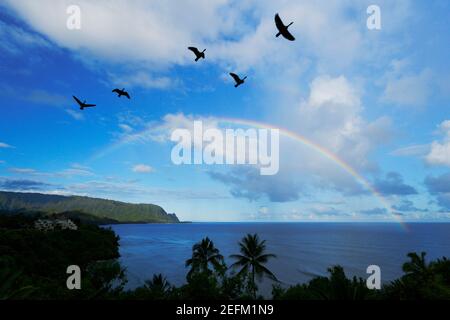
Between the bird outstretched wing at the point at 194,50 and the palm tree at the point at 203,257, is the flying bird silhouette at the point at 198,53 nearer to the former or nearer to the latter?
the bird outstretched wing at the point at 194,50

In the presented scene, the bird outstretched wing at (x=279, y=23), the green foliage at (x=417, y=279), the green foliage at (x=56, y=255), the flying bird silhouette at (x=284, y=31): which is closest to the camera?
Result: the bird outstretched wing at (x=279, y=23)

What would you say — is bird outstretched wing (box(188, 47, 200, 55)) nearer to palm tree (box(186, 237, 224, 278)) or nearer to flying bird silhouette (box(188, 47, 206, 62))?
flying bird silhouette (box(188, 47, 206, 62))

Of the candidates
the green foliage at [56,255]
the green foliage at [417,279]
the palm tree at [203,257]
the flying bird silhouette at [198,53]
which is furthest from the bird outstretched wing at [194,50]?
the palm tree at [203,257]

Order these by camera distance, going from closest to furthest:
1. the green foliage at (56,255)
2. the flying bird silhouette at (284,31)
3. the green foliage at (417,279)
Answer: the flying bird silhouette at (284,31), the green foliage at (417,279), the green foliage at (56,255)

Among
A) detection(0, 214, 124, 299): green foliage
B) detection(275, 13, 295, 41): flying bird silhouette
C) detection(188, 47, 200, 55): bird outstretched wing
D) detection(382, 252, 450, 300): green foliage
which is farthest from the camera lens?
detection(0, 214, 124, 299): green foliage

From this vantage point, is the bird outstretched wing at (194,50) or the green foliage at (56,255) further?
the green foliage at (56,255)

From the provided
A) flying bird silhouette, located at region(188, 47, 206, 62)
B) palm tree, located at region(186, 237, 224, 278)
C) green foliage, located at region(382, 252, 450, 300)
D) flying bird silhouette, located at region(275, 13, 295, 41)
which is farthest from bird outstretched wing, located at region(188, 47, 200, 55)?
palm tree, located at region(186, 237, 224, 278)

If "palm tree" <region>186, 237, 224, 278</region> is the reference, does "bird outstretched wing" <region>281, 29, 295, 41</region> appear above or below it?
above

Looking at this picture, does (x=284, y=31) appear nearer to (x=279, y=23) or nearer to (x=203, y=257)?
(x=279, y=23)

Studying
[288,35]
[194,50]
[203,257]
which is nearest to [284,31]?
[288,35]

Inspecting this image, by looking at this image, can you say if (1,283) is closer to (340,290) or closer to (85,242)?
(340,290)

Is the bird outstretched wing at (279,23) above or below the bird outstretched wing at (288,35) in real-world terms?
above

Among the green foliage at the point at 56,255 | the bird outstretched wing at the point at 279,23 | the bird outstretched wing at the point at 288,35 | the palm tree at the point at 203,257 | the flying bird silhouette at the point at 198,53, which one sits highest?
the flying bird silhouette at the point at 198,53
